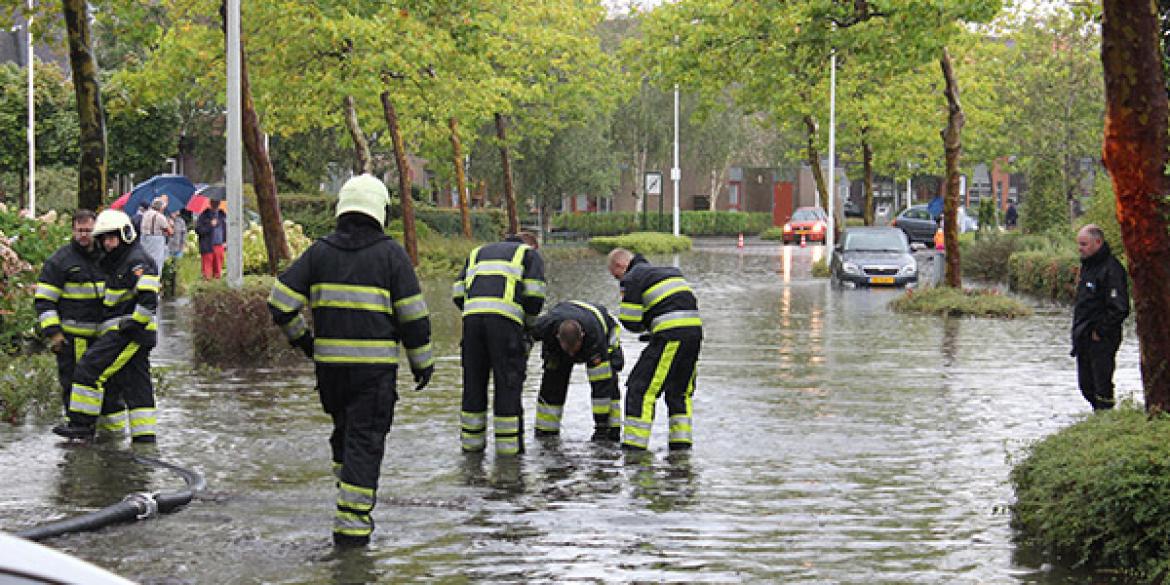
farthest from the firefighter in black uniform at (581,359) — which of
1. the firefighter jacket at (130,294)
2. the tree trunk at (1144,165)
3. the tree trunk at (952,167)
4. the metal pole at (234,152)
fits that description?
the tree trunk at (952,167)

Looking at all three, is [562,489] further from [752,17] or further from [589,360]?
[752,17]

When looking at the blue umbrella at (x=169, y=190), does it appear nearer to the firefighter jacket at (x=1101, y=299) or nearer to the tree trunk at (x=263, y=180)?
the tree trunk at (x=263, y=180)

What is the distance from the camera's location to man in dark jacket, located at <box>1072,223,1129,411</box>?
12102mm

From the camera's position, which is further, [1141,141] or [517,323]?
[517,323]

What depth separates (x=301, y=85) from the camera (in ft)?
97.1

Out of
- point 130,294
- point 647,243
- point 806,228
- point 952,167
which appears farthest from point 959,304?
point 806,228

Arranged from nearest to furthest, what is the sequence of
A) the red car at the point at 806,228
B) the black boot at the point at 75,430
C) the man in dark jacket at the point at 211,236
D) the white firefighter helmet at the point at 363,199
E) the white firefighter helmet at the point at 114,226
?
1. the white firefighter helmet at the point at 363,199
2. the white firefighter helmet at the point at 114,226
3. the black boot at the point at 75,430
4. the man in dark jacket at the point at 211,236
5. the red car at the point at 806,228

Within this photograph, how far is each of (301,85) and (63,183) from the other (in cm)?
1984

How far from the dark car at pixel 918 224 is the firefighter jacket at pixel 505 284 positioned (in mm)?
50947

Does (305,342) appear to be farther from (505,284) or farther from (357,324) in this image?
(505,284)

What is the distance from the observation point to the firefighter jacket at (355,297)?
857cm

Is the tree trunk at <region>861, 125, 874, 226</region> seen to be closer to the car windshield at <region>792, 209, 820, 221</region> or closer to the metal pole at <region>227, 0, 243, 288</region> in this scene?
the car windshield at <region>792, 209, 820, 221</region>

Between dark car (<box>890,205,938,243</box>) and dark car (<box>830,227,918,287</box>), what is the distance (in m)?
25.8

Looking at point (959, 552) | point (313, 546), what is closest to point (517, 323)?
point (313, 546)
